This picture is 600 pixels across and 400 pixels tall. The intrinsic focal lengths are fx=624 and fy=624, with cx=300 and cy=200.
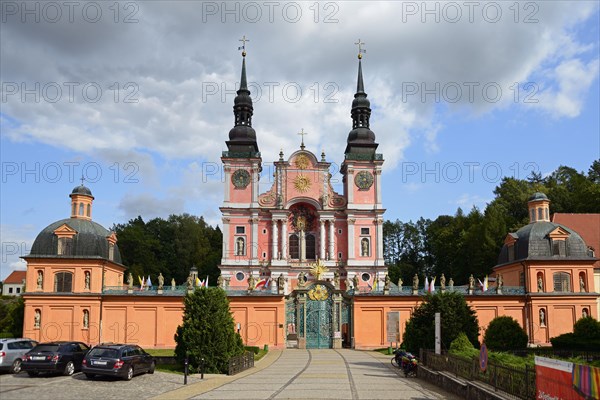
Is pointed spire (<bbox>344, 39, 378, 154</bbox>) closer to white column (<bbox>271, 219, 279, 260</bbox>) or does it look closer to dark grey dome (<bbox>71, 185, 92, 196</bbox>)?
white column (<bbox>271, 219, 279, 260</bbox>)

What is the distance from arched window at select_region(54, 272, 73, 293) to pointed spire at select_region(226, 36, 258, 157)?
87.3ft

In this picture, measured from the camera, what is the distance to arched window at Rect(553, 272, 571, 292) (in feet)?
144

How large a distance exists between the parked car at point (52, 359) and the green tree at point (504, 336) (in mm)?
23416

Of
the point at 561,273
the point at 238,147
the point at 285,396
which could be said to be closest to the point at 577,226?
the point at 561,273

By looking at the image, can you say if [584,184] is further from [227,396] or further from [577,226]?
[227,396]

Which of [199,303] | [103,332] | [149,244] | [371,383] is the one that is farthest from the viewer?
[149,244]

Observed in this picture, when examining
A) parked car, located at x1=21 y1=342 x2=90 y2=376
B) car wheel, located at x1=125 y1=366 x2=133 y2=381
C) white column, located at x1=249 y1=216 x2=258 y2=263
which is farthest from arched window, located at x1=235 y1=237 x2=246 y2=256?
car wheel, located at x1=125 y1=366 x2=133 y2=381

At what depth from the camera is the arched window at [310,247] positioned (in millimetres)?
65250

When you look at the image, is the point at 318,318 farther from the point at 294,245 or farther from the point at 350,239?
the point at 294,245

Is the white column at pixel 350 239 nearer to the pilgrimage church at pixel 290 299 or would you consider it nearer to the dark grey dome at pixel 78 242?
the pilgrimage church at pixel 290 299

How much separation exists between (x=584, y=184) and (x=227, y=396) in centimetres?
6159

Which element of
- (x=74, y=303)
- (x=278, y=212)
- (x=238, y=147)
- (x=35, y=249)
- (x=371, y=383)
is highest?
(x=238, y=147)

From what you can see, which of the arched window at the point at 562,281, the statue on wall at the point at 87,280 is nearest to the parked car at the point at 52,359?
the statue on wall at the point at 87,280

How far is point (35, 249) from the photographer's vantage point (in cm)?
4303
